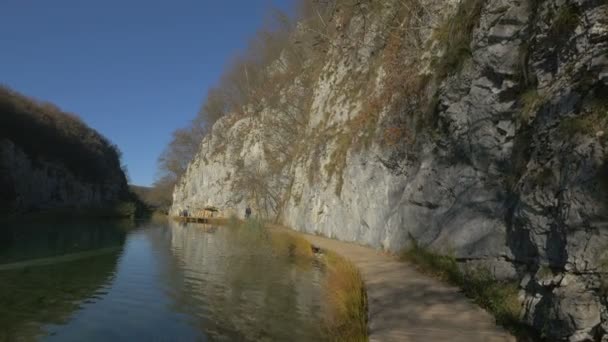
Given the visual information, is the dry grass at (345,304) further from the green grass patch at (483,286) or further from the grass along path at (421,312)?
the green grass patch at (483,286)

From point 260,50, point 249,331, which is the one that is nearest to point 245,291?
point 249,331

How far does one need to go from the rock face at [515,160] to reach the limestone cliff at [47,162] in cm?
4413

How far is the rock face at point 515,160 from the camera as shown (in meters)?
5.45

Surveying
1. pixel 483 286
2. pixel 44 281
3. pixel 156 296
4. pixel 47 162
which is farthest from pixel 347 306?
pixel 47 162

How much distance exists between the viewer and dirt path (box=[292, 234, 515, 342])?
5.99 metres

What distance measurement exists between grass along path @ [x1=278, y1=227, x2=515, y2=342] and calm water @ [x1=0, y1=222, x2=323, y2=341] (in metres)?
1.44

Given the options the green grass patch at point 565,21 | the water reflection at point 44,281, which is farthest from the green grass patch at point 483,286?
the water reflection at point 44,281

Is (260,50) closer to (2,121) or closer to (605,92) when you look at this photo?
(2,121)

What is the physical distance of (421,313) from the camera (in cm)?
711

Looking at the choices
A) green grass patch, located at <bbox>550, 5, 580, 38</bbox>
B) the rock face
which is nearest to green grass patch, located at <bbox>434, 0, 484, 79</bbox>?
the rock face

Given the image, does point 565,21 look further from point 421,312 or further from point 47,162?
point 47,162

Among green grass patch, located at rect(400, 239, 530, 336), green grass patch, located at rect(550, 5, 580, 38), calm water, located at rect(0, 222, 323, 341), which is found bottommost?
calm water, located at rect(0, 222, 323, 341)

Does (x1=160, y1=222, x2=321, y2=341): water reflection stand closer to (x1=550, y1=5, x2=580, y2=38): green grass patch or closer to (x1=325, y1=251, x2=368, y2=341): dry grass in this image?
(x1=325, y1=251, x2=368, y2=341): dry grass

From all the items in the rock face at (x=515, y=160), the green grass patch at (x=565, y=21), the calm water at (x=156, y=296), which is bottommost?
the calm water at (x=156, y=296)
